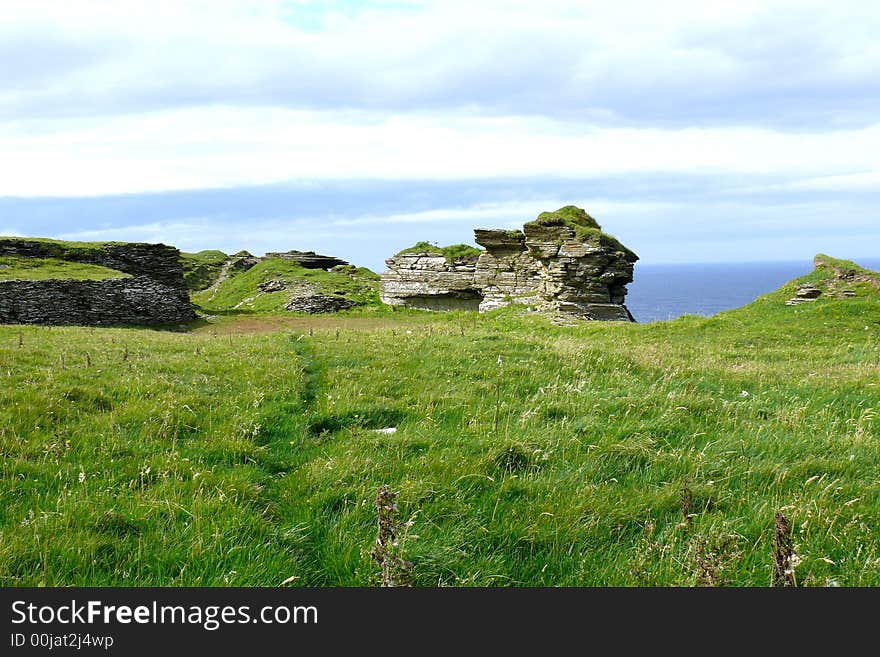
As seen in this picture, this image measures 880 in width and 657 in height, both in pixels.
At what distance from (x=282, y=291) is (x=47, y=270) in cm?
1885

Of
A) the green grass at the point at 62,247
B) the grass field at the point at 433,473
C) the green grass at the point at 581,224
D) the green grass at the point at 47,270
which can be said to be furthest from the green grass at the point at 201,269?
the grass field at the point at 433,473

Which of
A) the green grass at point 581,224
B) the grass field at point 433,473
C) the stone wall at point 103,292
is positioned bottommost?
the grass field at point 433,473

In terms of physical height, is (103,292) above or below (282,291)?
below

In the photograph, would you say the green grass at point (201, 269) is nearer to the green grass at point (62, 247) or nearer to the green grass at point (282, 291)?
the green grass at point (282, 291)

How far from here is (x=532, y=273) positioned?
46469 mm

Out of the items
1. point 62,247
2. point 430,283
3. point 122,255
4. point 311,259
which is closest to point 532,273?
point 430,283

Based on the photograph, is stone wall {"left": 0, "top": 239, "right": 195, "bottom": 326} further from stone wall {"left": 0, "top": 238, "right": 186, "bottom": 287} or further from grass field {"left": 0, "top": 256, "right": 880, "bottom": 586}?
grass field {"left": 0, "top": 256, "right": 880, "bottom": 586}

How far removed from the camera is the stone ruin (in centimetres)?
3934

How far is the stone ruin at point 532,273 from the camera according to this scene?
39344 millimetres

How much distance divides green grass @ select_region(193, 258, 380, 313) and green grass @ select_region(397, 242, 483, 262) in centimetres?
571

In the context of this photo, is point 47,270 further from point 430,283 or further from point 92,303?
point 430,283

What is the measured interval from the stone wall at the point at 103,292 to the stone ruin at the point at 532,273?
691 inches

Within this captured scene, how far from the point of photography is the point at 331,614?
12.1 feet

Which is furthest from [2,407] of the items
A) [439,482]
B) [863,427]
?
[863,427]
